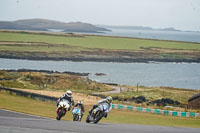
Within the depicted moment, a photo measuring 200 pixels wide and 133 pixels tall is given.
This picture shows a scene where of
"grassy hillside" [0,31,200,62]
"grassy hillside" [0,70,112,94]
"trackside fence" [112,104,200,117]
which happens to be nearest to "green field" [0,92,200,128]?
"trackside fence" [112,104,200,117]

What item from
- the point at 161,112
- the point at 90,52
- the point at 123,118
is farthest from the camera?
the point at 90,52

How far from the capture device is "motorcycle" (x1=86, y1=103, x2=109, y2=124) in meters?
21.1

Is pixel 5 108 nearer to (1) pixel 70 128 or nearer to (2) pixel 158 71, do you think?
(1) pixel 70 128

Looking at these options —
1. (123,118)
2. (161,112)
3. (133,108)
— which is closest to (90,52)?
(133,108)

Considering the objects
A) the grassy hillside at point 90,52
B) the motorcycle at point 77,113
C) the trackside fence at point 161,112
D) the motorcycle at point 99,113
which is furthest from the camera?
the grassy hillside at point 90,52

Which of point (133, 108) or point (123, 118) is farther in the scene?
point (133, 108)

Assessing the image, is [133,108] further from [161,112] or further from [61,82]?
[61,82]

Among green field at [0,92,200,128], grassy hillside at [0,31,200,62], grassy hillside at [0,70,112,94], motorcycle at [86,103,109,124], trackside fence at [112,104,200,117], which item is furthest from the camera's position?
grassy hillside at [0,31,200,62]

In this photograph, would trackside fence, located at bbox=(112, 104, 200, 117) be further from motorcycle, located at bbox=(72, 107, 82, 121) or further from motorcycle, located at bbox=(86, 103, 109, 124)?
motorcycle, located at bbox=(86, 103, 109, 124)

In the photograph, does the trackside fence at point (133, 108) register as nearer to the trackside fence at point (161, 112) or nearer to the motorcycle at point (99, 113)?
the trackside fence at point (161, 112)

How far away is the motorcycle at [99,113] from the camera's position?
2112 cm

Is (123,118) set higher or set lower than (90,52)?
higher

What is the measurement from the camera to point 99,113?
69.8ft

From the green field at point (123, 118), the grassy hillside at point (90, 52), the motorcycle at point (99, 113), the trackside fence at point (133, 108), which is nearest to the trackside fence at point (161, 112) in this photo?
the trackside fence at point (133, 108)
